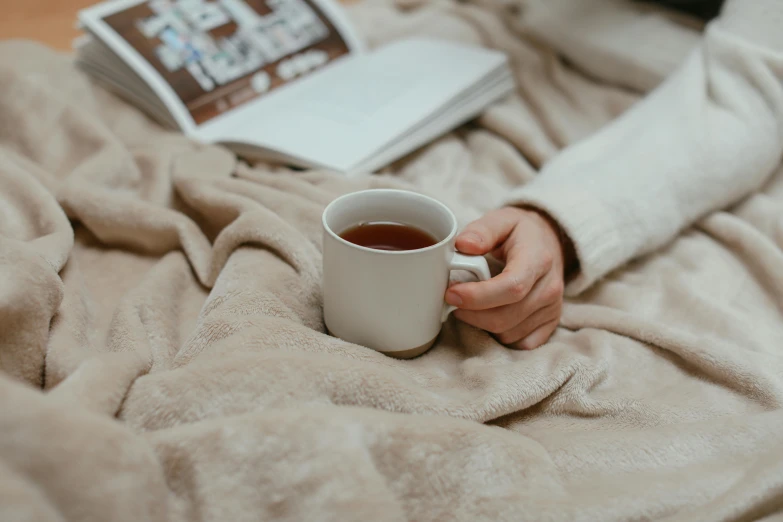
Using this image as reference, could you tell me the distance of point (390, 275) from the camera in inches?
17.5

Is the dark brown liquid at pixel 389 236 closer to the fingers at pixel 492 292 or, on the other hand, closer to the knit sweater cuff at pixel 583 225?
the fingers at pixel 492 292

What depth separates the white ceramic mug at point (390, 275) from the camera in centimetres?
45

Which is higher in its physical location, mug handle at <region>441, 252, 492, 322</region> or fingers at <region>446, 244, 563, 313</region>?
mug handle at <region>441, 252, 492, 322</region>

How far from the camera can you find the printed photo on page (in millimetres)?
866

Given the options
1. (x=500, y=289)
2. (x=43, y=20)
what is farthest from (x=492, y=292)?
(x=43, y=20)

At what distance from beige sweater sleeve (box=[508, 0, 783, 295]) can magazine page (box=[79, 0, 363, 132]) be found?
438 mm

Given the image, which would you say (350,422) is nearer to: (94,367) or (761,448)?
(94,367)

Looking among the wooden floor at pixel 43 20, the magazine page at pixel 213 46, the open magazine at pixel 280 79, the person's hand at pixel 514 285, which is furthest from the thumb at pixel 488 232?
the wooden floor at pixel 43 20

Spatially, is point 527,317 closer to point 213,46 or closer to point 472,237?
point 472,237

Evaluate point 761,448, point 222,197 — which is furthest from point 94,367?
point 761,448

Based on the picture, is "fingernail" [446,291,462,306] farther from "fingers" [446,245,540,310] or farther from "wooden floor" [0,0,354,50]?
"wooden floor" [0,0,354,50]

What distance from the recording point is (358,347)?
47 centimetres

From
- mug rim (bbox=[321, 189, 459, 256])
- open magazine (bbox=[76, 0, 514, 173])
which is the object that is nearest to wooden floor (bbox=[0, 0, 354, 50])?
open magazine (bbox=[76, 0, 514, 173])

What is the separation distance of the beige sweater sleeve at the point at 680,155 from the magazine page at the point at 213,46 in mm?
438
